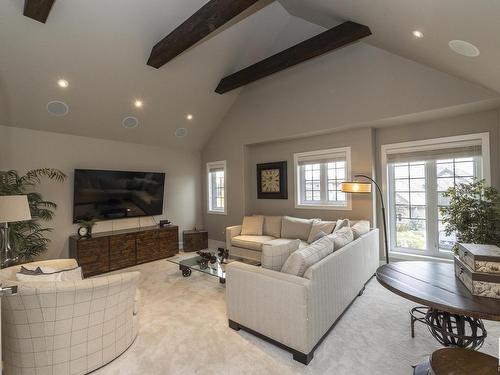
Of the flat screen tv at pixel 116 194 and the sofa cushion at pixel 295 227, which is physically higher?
the flat screen tv at pixel 116 194

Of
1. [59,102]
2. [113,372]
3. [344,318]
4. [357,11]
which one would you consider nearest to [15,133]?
[59,102]

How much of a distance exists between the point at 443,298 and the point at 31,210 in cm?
519

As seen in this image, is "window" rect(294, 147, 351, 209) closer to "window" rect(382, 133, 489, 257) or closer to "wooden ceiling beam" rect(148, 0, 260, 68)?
"window" rect(382, 133, 489, 257)

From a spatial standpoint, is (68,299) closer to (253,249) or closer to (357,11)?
(253,249)

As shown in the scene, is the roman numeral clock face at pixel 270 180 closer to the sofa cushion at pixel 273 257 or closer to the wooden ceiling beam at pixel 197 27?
the wooden ceiling beam at pixel 197 27

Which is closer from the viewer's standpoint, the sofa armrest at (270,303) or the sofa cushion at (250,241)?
the sofa armrest at (270,303)

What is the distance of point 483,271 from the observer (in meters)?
1.66

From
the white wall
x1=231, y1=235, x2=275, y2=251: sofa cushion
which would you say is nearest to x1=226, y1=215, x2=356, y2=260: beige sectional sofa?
x1=231, y1=235, x2=275, y2=251: sofa cushion

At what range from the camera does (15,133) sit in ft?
13.4

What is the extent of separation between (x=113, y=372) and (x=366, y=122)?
4.51 meters

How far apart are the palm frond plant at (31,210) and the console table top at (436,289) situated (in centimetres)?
451

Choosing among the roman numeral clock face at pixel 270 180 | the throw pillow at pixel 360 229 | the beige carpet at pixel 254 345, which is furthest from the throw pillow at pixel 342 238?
the roman numeral clock face at pixel 270 180

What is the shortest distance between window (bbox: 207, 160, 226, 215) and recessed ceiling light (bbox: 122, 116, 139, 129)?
209cm

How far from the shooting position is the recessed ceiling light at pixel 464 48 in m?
2.27
